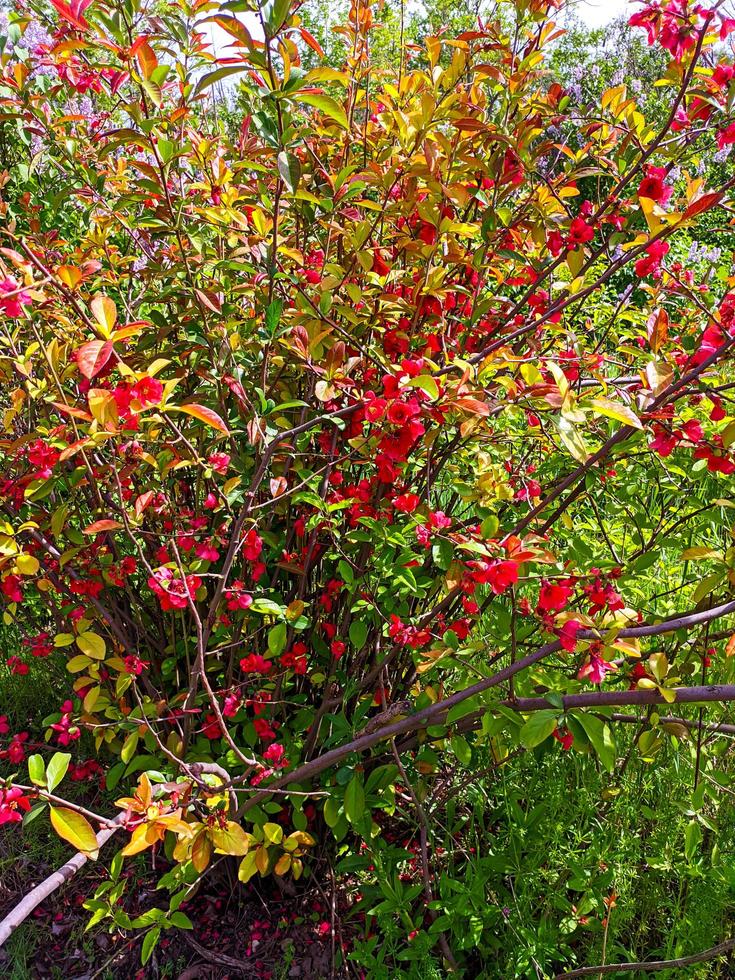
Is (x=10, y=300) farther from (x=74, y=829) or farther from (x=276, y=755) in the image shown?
(x=276, y=755)

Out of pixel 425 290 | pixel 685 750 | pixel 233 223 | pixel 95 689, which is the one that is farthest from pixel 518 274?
pixel 95 689

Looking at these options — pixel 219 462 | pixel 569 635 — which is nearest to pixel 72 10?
pixel 219 462

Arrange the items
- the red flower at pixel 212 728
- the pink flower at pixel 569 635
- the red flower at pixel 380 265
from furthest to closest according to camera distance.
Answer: the red flower at pixel 212 728 → the red flower at pixel 380 265 → the pink flower at pixel 569 635

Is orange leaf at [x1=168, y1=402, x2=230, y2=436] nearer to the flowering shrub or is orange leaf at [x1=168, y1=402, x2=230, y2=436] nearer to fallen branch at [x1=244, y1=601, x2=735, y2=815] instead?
the flowering shrub

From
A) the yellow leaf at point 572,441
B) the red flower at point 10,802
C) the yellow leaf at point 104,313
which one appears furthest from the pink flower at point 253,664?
the yellow leaf at point 572,441

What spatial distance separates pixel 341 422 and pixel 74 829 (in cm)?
81

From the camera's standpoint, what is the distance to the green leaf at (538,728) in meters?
1.32

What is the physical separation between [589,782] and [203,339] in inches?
58.1

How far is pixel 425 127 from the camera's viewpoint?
1.52 metres

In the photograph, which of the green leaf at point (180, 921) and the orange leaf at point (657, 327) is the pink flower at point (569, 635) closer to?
the orange leaf at point (657, 327)

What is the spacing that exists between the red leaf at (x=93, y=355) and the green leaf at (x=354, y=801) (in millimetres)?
1105

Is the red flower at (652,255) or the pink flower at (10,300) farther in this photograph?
the red flower at (652,255)

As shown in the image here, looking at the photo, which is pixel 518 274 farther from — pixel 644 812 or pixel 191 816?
pixel 191 816

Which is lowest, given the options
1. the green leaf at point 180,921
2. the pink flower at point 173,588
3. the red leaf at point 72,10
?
the green leaf at point 180,921
